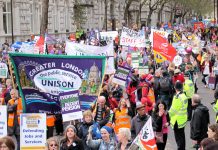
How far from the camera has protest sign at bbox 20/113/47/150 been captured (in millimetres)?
9094

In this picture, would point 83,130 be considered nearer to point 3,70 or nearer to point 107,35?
point 3,70

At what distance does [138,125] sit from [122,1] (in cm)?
6255

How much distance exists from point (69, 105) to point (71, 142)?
1015 mm

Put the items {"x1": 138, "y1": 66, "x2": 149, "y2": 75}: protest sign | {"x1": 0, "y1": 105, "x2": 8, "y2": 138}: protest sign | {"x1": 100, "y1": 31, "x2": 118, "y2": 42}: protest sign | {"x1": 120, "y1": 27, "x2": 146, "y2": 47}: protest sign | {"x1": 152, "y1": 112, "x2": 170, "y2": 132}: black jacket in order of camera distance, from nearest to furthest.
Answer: {"x1": 0, "y1": 105, "x2": 8, "y2": 138}: protest sign, {"x1": 152, "y1": 112, "x2": 170, "y2": 132}: black jacket, {"x1": 138, "y1": 66, "x2": 149, "y2": 75}: protest sign, {"x1": 120, "y1": 27, "x2": 146, "y2": 47}: protest sign, {"x1": 100, "y1": 31, "x2": 118, "y2": 42}: protest sign

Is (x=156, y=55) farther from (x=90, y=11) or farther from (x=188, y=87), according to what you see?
(x=90, y=11)

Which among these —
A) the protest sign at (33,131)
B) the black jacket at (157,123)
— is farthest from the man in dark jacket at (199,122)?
the protest sign at (33,131)

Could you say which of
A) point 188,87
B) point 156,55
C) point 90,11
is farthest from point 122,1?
point 188,87

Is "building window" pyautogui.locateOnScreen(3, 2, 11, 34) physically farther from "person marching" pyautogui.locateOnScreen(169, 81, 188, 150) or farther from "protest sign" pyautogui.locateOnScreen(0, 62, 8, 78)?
"person marching" pyautogui.locateOnScreen(169, 81, 188, 150)

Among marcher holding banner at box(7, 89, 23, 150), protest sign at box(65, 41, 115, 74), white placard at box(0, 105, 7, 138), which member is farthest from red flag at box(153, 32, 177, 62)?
white placard at box(0, 105, 7, 138)

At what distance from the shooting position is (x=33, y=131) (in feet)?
29.9

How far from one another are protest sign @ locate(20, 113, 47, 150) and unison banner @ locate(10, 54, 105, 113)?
25.1 inches

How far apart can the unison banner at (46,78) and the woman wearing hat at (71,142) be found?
4.71ft

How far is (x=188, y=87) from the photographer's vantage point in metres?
15.0

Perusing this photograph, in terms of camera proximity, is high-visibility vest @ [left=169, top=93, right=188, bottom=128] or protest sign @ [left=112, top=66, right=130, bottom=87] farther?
protest sign @ [left=112, top=66, right=130, bottom=87]
